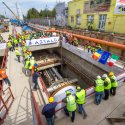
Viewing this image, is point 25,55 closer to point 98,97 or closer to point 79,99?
point 79,99

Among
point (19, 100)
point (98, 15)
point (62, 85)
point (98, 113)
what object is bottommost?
point (62, 85)

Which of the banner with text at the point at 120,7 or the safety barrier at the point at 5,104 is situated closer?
the safety barrier at the point at 5,104

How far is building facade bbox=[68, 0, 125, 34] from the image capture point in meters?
18.1

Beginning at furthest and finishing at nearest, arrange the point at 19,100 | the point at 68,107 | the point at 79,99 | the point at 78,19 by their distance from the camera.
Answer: the point at 78,19 < the point at 19,100 < the point at 79,99 < the point at 68,107

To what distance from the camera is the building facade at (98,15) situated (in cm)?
1811

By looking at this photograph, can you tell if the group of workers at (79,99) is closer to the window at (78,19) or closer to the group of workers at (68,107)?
the group of workers at (68,107)

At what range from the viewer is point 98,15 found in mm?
22344

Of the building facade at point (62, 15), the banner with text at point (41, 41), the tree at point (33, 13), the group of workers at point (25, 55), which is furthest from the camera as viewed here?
the tree at point (33, 13)

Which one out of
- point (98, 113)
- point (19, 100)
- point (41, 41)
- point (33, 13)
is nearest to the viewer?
point (98, 113)

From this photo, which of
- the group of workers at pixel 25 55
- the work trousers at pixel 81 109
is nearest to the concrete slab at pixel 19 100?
the group of workers at pixel 25 55

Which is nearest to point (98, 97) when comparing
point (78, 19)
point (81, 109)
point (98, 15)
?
point (81, 109)

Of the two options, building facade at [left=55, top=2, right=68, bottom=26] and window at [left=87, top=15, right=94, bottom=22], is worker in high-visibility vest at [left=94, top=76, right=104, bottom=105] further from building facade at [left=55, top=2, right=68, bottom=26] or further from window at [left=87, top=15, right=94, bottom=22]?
building facade at [left=55, top=2, right=68, bottom=26]

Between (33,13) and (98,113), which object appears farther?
(33,13)

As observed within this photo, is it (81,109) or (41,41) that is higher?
(41,41)
